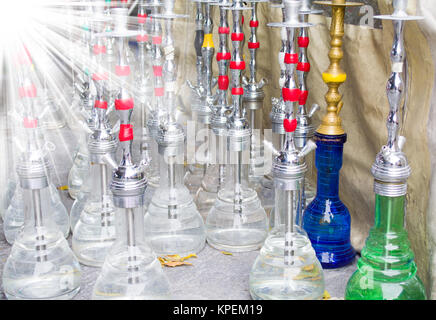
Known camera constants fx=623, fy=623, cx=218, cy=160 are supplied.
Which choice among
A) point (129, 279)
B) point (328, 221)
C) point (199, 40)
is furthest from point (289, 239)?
point (199, 40)

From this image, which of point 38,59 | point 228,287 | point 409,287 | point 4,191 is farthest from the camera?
point 38,59

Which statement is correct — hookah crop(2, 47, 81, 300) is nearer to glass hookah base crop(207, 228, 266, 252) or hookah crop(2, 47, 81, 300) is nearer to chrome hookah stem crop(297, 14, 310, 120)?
glass hookah base crop(207, 228, 266, 252)

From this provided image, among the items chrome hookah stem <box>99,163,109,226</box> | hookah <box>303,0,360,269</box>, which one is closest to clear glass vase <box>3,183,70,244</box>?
chrome hookah stem <box>99,163,109,226</box>

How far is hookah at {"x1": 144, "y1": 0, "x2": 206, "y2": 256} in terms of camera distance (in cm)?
114

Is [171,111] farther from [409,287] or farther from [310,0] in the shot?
[409,287]

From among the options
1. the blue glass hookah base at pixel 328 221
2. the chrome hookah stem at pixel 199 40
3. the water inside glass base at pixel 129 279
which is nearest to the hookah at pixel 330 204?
the blue glass hookah base at pixel 328 221

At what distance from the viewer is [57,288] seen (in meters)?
0.99

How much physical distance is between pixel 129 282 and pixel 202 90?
56 cm

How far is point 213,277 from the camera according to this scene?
3.58 feet

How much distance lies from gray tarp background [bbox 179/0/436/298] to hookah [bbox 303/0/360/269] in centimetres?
7

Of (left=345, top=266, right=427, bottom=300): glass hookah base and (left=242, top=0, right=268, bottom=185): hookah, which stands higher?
(left=242, top=0, right=268, bottom=185): hookah

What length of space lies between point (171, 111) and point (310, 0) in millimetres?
354

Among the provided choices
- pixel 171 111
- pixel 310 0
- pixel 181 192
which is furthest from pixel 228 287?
pixel 310 0

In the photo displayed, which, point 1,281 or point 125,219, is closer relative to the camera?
point 125,219
